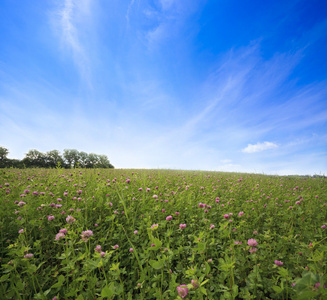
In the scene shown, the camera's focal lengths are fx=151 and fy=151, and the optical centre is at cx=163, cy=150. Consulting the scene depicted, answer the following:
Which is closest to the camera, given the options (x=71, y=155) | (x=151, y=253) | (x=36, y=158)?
(x=151, y=253)

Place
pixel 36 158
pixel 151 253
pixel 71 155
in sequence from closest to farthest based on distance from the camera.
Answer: pixel 151 253 < pixel 36 158 < pixel 71 155

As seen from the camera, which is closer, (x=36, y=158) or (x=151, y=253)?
(x=151, y=253)

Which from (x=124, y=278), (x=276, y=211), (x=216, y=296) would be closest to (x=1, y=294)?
(x=124, y=278)

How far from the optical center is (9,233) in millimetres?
2750

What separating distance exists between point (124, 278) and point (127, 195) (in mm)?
2162

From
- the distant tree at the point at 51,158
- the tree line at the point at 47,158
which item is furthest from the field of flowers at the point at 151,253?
the distant tree at the point at 51,158

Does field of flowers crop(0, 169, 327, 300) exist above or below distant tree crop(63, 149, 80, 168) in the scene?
below

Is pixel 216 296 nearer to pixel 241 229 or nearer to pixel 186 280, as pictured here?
pixel 186 280

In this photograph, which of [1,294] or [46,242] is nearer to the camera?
[1,294]

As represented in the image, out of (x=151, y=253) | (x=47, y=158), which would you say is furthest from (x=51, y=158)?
(x=151, y=253)

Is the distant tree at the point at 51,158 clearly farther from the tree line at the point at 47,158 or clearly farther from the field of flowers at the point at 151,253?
the field of flowers at the point at 151,253

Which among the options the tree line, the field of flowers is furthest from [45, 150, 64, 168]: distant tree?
the field of flowers

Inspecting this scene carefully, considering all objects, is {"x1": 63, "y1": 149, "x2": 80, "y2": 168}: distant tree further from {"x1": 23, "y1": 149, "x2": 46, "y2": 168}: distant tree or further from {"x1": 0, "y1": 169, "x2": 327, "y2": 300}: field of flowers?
{"x1": 0, "y1": 169, "x2": 327, "y2": 300}: field of flowers

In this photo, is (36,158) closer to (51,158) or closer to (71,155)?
(51,158)
